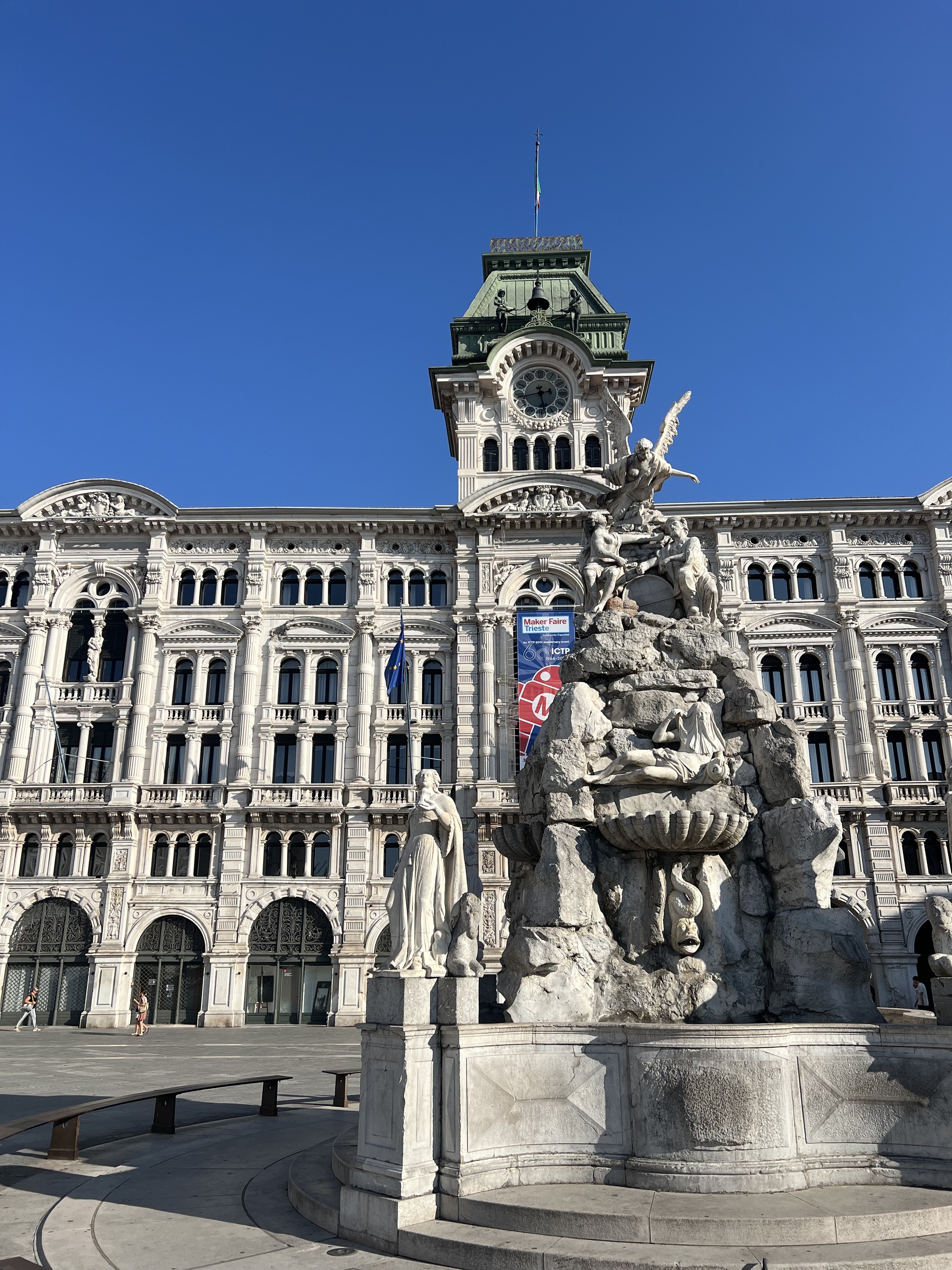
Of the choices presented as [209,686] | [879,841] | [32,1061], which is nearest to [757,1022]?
[32,1061]

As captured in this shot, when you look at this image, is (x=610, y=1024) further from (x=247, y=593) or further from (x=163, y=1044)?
(x=247, y=593)

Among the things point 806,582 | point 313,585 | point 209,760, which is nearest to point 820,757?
point 806,582

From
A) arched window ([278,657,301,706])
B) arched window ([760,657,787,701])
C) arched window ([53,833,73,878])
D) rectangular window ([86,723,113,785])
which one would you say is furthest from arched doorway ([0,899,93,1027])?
arched window ([760,657,787,701])

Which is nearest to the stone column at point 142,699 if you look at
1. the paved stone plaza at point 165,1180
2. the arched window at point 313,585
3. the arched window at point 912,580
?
the arched window at point 313,585

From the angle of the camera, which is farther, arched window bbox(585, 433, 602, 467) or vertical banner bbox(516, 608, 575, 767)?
arched window bbox(585, 433, 602, 467)

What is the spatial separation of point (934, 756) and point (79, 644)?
34.8 m

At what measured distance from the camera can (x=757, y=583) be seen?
40.9 meters

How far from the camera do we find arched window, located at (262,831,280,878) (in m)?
37.9

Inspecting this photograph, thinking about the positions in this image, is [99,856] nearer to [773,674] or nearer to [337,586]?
[337,586]

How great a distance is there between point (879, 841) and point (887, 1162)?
3183 centimetres

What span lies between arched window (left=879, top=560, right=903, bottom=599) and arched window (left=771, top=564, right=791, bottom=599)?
3.75 metres

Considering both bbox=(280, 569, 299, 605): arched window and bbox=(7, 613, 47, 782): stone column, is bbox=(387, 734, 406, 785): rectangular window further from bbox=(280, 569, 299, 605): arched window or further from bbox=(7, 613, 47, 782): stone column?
bbox=(7, 613, 47, 782): stone column

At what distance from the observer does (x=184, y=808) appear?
123 ft

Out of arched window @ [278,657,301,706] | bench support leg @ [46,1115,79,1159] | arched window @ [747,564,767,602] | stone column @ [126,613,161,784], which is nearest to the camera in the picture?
bench support leg @ [46,1115,79,1159]
